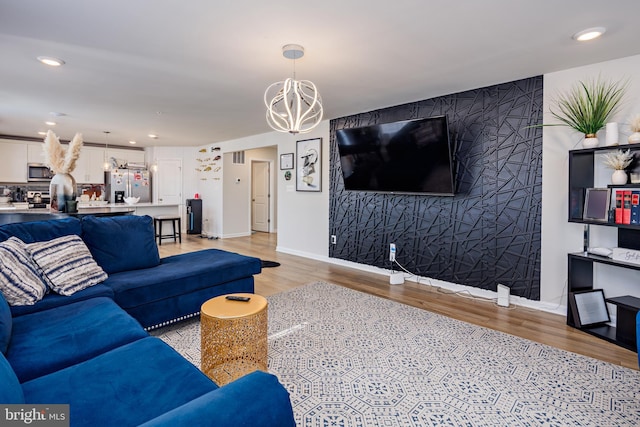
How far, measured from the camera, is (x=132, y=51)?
2.79 m

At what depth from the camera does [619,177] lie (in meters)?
2.75

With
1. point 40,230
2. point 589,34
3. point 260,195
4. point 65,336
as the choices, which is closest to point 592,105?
point 589,34

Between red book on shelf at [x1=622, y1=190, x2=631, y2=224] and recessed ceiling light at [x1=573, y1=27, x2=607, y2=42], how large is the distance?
1256 mm

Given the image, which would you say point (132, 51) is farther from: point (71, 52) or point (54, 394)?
point (54, 394)

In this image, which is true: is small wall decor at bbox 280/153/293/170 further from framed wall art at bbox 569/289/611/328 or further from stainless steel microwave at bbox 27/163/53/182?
stainless steel microwave at bbox 27/163/53/182

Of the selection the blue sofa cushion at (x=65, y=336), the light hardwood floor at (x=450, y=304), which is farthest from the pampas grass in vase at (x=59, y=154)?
the light hardwood floor at (x=450, y=304)

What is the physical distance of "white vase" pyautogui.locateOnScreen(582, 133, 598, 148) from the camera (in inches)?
113

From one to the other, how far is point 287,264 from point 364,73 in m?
3.18

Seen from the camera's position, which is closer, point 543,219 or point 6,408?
point 6,408

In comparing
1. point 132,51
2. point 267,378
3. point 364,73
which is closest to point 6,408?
point 267,378

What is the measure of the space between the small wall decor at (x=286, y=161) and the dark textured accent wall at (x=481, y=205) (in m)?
1.81

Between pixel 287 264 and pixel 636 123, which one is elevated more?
pixel 636 123

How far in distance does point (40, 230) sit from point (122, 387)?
2.02 m

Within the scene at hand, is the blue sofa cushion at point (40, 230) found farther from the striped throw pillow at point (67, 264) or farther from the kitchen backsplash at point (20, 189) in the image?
the kitchen backsplash at point (20, 189)
